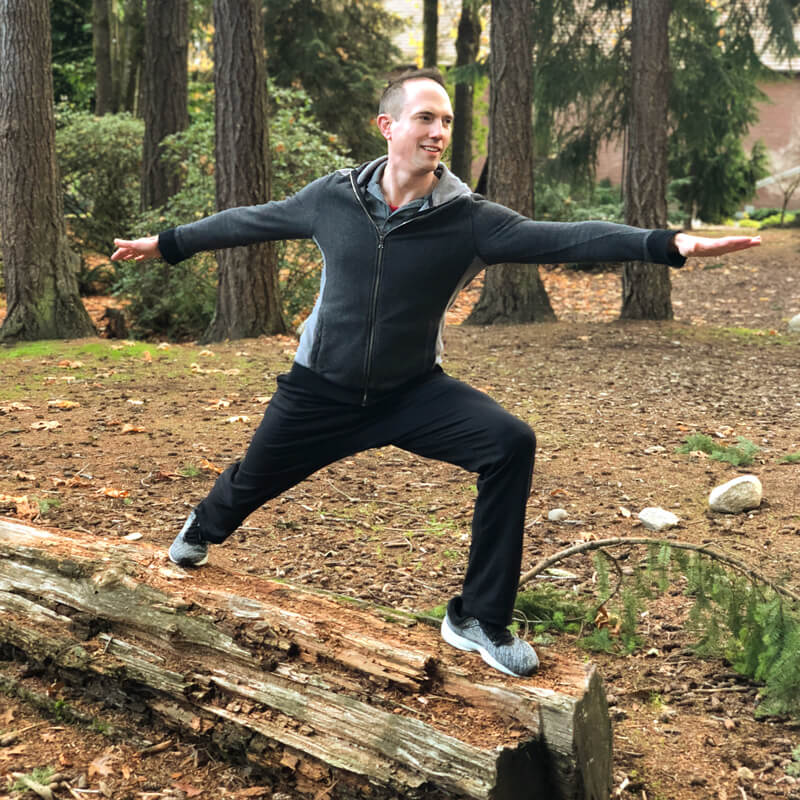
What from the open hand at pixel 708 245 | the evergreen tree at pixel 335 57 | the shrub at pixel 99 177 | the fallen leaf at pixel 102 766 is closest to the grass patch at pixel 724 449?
the open hand at pixel 708 245

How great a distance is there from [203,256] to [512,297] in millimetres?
4172

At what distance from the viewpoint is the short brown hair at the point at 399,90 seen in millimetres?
3781

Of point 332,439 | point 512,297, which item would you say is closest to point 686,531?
point 332,439

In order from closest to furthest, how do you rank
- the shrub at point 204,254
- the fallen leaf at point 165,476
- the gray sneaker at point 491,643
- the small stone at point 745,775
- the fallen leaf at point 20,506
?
the gray sneaker at point 491,643 → the small stone at point 745,775 → the fallen leaf at point 20,506 → the fallen leaf at point 165,476 → the shrub at point 204,254

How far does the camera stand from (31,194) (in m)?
11.4

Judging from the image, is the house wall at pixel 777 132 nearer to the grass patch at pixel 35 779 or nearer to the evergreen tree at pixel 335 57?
the evergreen tree at pixel 335 57

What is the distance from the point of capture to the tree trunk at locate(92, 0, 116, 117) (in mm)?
22297

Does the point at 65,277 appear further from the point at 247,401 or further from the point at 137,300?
the point at 247,401

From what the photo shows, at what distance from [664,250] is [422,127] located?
1.02 m

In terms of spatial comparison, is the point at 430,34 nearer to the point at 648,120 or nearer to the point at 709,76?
the point at 709,76

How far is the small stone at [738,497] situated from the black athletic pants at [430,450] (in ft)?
9.47

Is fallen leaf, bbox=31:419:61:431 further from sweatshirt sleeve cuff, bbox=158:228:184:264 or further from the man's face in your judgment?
the man's face

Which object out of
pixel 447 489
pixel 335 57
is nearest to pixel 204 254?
pixel 447 489

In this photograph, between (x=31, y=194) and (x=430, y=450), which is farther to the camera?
(x=31, y=194)
